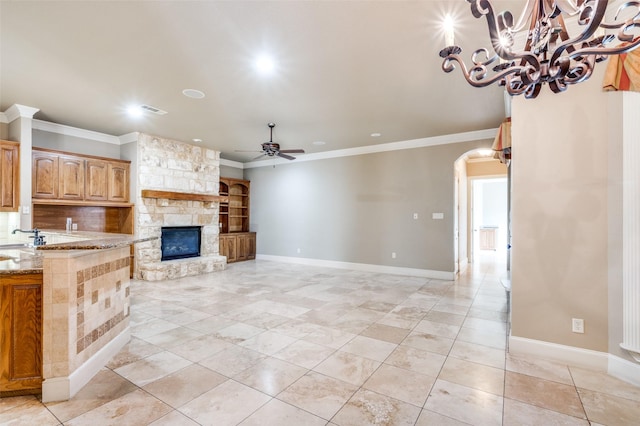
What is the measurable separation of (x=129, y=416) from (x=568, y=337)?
3.59m

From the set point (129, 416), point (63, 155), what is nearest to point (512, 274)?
point (129, 416)

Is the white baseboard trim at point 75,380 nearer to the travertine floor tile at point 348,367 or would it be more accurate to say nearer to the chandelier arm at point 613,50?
the travertine floor tile at point 348,367

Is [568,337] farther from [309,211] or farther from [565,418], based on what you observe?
[309,211]

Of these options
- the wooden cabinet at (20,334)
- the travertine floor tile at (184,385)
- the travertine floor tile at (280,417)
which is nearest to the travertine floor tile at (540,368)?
the travertine floor tile at (280,417)

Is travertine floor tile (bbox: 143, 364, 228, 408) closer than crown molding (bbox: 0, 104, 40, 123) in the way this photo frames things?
Yes

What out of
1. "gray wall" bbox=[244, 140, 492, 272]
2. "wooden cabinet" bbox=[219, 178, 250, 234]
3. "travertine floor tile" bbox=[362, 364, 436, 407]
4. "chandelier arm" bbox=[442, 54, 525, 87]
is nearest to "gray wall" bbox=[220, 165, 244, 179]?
"wooden cabinet" bbox=[219, 178, 250, 234]

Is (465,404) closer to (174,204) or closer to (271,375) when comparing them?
(271,375)

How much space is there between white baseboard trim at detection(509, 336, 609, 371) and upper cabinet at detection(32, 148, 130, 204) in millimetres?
7085

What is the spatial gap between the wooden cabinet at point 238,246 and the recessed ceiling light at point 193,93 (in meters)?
4.48

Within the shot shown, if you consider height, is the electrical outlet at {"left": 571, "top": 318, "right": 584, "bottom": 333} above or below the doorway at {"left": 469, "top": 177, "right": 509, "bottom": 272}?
below

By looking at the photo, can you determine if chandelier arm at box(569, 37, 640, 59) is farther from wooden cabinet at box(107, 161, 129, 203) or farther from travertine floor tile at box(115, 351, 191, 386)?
wooden cabinet at box(107, 161, 129, 203)

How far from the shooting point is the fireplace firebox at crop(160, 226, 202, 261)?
6.75m

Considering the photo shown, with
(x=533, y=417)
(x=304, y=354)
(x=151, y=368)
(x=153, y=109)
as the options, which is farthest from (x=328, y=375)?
(x=153, y=109)

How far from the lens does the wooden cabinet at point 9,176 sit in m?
4.62
